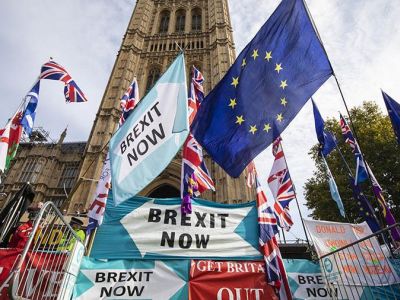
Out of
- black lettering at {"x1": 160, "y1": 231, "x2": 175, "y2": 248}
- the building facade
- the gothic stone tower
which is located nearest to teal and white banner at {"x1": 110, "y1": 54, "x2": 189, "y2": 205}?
black lettering at {"x1": 160, "y1": 231, "x2": 175, "y2": 248}

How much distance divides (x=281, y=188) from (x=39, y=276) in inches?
242

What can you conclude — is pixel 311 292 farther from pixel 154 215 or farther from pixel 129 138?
pixel 129 138

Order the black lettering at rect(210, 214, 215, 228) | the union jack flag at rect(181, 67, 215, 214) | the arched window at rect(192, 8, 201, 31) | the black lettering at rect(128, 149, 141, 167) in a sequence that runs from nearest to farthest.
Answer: the black lettering at rect(128, 149, 141, 167) < the black lettering at rect(210, 214, 215, 228) < the union jack flag at rect(181, 67, 215, 214) < the arched window at rect(192, 8, 201, 31)

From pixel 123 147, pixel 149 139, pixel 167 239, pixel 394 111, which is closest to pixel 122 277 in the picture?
pixel 167 239

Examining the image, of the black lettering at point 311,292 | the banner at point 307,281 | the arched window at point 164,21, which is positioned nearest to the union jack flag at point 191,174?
the banner at point 307,281

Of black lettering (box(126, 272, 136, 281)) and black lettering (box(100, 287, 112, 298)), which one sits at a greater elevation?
black lettering (box(126, 272, 136, 281))

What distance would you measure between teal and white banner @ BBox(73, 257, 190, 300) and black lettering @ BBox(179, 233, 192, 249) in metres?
0.32

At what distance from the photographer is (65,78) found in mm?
8383

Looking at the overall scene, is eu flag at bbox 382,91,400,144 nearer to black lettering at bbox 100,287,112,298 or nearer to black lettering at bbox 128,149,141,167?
black lettering at bbox 128,149,141,167

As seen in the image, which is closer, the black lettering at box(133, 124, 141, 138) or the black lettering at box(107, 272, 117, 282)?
the black lettering at box(133, 124, 141, 138)

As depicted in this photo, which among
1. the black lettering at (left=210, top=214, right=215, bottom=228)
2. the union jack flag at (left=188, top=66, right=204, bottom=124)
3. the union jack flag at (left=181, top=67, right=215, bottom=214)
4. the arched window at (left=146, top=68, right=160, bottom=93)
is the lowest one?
the black lettering at (left=210, top=214, right=215, bottom=228)

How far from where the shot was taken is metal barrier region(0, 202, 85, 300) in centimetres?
349

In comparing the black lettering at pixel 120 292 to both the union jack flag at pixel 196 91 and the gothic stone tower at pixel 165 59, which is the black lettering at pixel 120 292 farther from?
the gothic stone tower at pixel 165 59

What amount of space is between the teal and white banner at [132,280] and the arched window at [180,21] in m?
31.2
